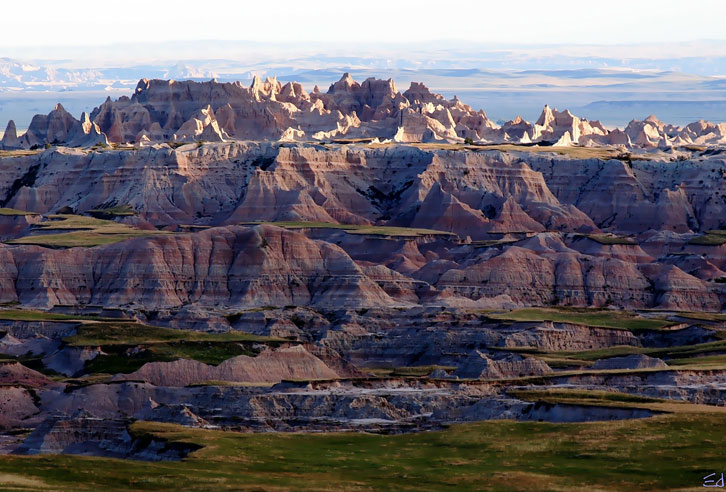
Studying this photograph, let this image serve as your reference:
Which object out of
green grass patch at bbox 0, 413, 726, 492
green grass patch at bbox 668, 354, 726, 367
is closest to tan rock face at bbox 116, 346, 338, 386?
green grass patch at bbox 668, 354, 726, 367

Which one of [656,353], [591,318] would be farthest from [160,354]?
[591,318]

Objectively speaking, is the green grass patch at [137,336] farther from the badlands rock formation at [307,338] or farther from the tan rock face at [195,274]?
the tan rock face at [195,274]

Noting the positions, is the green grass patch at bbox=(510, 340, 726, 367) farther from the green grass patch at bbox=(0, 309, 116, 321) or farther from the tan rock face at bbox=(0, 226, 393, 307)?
the green grass patch at bbox=(0, 309, 116, 321)

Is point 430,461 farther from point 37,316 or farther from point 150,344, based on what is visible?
point 37,316

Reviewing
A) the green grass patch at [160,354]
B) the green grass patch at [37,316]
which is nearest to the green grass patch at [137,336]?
the green grass patch at [160,354]

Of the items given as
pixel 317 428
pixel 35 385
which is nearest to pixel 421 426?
pixel 317 428

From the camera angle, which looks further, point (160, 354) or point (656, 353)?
point (656, 353)
